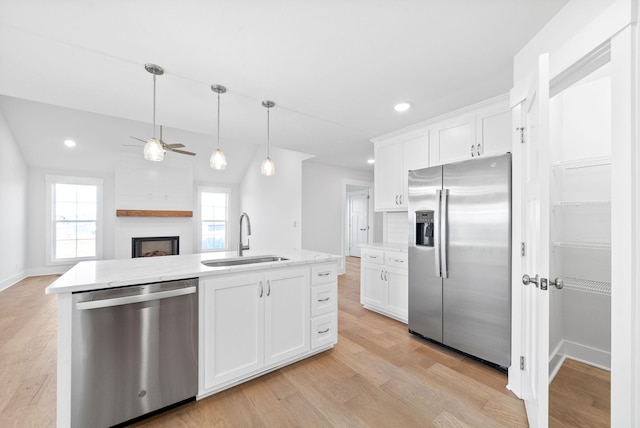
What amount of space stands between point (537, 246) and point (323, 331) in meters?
1.81

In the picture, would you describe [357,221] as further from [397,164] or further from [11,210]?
[11,210]

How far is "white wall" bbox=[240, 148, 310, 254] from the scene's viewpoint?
5358mm

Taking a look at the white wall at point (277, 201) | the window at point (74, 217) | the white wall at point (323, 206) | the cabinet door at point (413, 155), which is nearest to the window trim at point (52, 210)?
the window at point (74, 217)

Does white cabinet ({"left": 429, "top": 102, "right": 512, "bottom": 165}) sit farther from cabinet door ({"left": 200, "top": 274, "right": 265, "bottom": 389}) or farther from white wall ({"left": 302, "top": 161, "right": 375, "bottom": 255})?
white wall ({"left": 302, "top": 161, "right": 375, "bottom": 255})

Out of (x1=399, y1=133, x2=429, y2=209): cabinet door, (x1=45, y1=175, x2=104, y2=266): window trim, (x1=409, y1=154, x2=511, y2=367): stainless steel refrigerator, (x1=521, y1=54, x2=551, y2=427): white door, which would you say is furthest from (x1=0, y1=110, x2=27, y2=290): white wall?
(x1=521, y1=54, x2=551, y2=427): white door

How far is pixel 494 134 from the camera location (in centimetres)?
252

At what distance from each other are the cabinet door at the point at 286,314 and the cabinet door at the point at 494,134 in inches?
81.9

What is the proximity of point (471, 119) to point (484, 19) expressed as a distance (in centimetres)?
132

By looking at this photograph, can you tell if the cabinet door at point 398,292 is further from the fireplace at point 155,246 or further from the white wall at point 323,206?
the fireplace at point 155,246

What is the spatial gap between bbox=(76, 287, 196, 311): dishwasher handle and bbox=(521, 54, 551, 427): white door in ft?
6.49

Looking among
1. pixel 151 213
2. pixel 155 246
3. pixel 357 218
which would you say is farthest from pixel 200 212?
pixel 357 218

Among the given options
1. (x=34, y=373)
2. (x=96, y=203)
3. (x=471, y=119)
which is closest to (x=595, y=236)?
(x=471, y=119)

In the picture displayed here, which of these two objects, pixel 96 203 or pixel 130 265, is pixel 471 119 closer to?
pixel 130 265

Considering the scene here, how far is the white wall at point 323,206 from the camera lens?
544 cm
